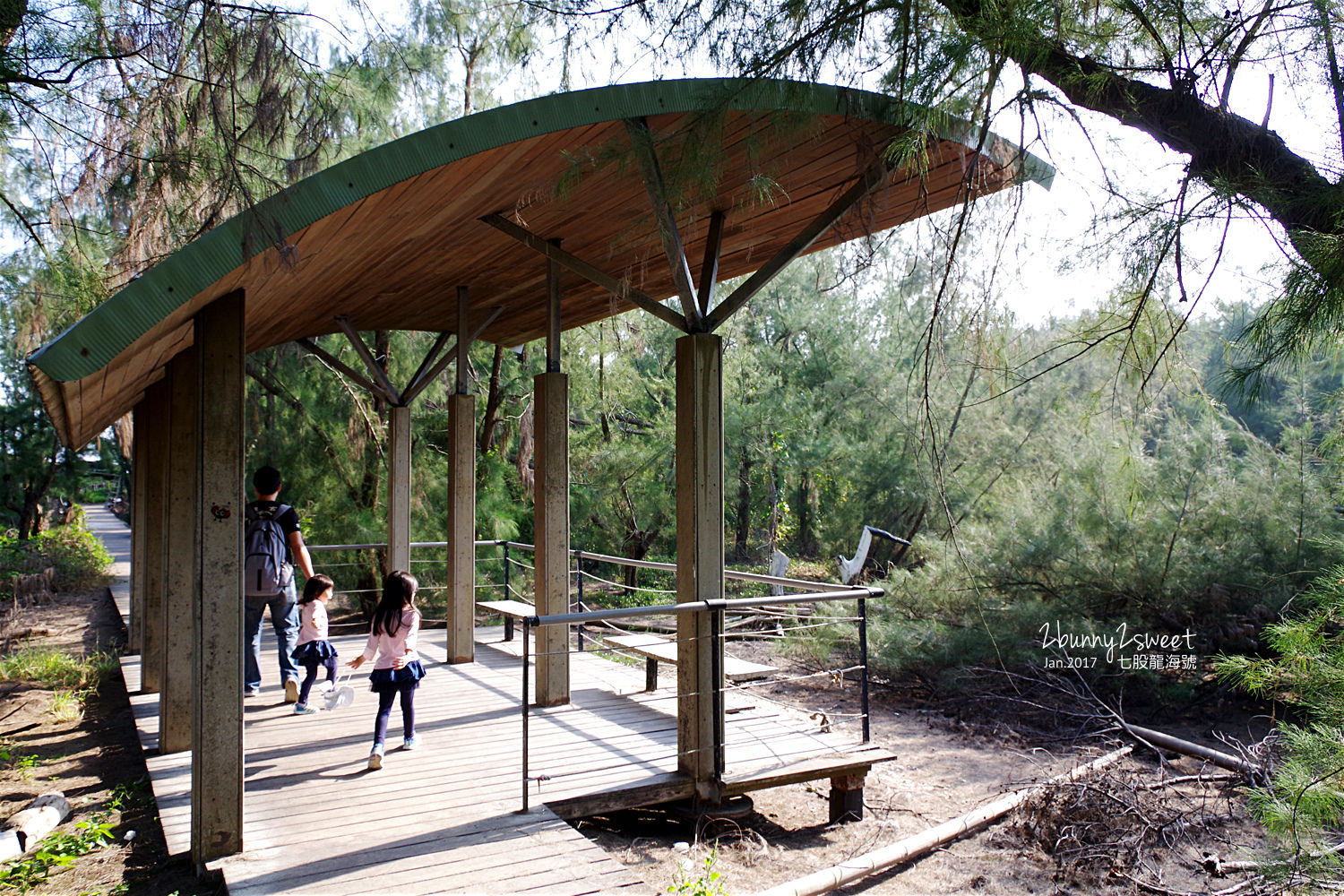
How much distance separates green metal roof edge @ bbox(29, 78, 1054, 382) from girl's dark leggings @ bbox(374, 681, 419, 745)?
248 centimetres

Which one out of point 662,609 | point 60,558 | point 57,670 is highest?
point 662,609

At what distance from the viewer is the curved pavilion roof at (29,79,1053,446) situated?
3020mm

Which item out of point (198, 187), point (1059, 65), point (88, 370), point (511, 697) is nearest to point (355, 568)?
point (511, 697)

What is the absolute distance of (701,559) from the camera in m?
4.46

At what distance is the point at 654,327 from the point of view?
735 inches

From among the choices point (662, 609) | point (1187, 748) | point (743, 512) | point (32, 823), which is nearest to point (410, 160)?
point (662, 609)

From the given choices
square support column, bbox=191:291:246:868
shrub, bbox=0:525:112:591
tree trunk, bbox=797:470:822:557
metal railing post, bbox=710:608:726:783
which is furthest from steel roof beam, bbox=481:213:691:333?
tree trunk, bbox=797:470:822:557

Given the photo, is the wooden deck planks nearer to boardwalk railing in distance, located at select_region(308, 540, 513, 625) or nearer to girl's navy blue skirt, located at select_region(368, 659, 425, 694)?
girl's navy blue skirt, located at select_region(368, 659, 425, 694)

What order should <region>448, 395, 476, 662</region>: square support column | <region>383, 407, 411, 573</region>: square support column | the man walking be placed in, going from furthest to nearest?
<region>383, 407, 411, 573</region>: square support column
<region>448, 395, 476, 662</region>: square support column
the man walking

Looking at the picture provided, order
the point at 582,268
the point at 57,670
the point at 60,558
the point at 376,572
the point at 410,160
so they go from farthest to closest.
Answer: the point at 60,558 < the point at 376,572 < the point at 57,670 < the point at 582,268 < the point at 410,160

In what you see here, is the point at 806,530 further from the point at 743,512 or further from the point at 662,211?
the point at 662,211

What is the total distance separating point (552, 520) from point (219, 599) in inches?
98.1

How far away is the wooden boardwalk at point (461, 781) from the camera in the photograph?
3.28 meters

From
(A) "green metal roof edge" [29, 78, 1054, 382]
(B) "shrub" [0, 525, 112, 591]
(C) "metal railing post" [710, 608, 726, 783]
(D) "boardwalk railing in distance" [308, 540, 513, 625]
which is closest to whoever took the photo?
(A) "green metal roof edge" [29, 78, 1054, 382]
